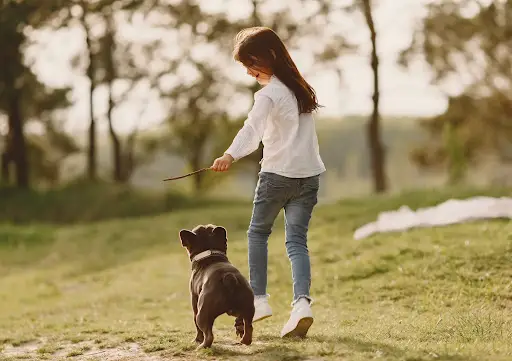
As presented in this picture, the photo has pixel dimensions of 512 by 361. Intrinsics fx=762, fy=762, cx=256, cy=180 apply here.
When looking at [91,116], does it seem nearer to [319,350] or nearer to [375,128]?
[375,128]

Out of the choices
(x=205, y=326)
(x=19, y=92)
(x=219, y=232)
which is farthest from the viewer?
(x=19, y=92)

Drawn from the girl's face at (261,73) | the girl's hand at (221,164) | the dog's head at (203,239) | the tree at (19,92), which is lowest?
the dog's head at (203,239)

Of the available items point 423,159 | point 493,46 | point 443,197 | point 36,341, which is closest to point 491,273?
point 36,341

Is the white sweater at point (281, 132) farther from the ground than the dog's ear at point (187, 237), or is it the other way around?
the white sweater at point (281, 132)

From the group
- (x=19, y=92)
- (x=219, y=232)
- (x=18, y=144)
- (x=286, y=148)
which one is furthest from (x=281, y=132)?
(x=18, y=144)

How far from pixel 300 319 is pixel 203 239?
866 millimetres

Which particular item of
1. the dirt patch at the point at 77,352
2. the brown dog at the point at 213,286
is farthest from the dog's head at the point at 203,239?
the dirt patch at the point at 77,352

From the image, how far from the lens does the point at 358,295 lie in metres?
8.12

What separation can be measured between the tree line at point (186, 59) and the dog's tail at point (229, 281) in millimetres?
19696

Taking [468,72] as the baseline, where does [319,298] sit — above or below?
below

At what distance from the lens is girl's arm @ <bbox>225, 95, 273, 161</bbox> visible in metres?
5.11

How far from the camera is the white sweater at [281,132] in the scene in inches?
205

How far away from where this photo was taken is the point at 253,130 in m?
5.17

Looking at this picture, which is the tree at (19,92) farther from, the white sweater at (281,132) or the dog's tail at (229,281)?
the dog's tail at (229,281)
